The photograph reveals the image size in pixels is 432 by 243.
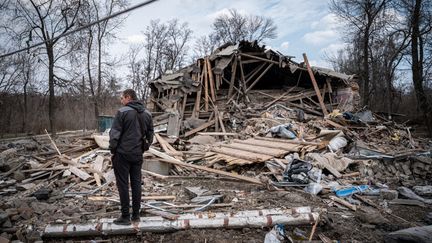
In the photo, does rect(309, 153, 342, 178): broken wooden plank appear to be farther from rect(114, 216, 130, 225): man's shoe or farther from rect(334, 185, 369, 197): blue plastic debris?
rect(114, 216, 130, 225): man's shoe

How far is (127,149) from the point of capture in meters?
4.10

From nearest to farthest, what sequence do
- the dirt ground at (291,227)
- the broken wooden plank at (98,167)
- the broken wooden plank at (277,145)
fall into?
the dirt ground at (291,227)
the broken wooden plank at (98,167)
the broken wooden plank at (277,145)

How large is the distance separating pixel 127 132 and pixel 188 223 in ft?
5.06

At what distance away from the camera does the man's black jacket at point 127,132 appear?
407cm

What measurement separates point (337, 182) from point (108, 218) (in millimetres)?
4701

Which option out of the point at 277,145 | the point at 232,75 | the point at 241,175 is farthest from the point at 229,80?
the point at 241,175

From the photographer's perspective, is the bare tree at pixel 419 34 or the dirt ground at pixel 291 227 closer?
the dirt ground at pixel 291 227

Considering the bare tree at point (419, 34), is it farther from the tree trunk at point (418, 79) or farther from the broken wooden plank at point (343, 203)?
the broken wooden plank at point (343, 203)

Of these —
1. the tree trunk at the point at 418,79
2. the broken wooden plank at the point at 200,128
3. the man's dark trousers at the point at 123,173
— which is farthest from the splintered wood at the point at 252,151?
the tree trunk at the point at 418,79

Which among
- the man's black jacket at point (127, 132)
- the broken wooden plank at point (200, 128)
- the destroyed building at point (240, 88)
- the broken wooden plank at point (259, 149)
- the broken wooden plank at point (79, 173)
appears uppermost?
the destroyed building at point (240, 88)

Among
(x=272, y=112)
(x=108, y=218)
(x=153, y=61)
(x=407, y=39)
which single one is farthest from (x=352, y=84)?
(x=153, y=61)

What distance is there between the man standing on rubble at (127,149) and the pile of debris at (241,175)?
0.32 meters

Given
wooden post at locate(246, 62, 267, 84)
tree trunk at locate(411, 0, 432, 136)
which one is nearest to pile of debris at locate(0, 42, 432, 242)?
wooden post at locate(246, 62, 267, 84)

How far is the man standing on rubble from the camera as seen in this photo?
4094mm
